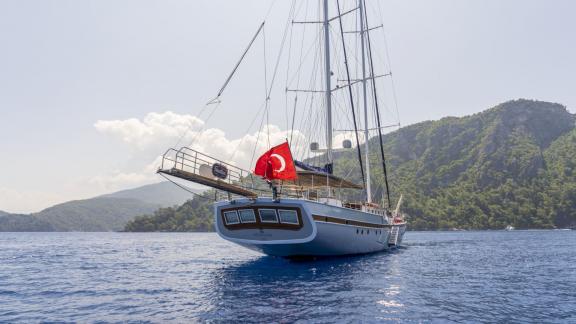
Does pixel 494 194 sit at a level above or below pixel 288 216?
above

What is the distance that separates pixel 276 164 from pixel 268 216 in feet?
10.3

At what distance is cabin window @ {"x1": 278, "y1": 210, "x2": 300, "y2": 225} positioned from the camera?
75.2ft

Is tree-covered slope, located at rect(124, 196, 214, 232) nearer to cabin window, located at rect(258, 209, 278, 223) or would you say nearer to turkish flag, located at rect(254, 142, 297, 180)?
cabin window, located at rect(258, 209, 278, 223)

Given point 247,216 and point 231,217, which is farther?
point 231,217

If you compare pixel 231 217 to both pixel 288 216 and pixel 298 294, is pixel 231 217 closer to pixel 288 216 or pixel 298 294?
pixel 288 216

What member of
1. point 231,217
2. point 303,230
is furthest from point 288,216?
point 231,217

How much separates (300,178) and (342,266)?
693 centimetres

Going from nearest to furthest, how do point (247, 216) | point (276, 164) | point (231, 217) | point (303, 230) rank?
1. point (276, 164)
2. point (303, 230)
3. point (247, 216)
4. point (231, 217)

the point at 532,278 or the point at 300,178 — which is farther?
the point at 300,178

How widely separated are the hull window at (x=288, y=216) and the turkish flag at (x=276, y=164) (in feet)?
6.24

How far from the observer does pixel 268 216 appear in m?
23.6

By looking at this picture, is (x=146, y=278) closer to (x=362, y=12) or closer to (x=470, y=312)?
(x=470, y=312)

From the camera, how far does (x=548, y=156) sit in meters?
188

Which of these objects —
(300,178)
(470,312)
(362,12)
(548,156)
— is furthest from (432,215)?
(470,312)
